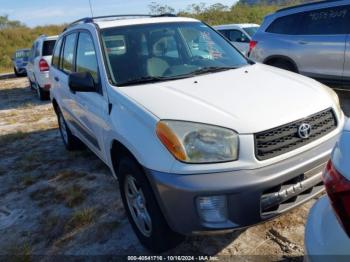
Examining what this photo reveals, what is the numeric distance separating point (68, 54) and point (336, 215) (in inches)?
158

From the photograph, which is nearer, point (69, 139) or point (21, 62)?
point (69, 139)

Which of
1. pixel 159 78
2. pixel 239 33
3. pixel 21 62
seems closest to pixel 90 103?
pixel 159 78

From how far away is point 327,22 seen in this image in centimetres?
638

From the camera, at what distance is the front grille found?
2.30 m

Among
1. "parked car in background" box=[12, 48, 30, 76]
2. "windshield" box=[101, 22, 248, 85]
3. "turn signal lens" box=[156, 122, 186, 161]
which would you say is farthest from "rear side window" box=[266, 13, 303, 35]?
"parked car in background" box=[12, 48, 30, 76]

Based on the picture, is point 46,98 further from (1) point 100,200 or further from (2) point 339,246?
(2) point 339,246

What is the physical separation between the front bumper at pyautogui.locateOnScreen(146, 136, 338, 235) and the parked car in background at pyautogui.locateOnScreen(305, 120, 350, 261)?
68cm

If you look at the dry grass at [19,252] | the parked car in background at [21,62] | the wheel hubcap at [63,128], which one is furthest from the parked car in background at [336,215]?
the parked car in background at [21,62]

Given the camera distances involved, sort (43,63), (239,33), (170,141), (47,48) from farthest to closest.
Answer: (239,33) → (47,48) → (43,63) → (170,141)

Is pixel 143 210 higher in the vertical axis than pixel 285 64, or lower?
lower

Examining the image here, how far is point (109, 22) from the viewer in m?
3.76

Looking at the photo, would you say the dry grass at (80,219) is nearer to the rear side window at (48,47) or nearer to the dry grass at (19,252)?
the dry grass at (19,252)

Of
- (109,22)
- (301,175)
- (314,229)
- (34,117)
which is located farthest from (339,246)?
(34,117)

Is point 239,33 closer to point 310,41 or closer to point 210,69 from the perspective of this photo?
point 310,41
